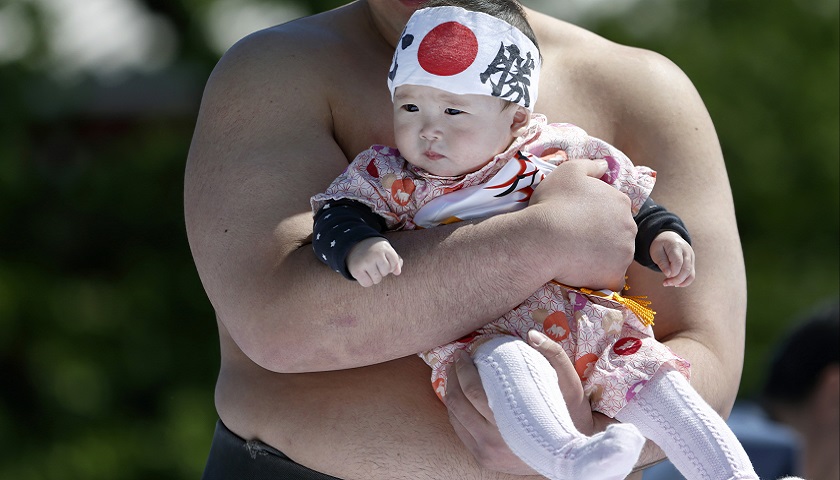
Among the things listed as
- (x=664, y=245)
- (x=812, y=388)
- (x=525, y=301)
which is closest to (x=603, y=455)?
(x=525, y=301)

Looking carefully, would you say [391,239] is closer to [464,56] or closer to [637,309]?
[464,56]

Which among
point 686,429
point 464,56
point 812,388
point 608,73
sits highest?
point 464,56

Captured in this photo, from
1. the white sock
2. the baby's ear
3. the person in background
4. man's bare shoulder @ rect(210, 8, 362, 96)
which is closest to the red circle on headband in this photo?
the baby's ear

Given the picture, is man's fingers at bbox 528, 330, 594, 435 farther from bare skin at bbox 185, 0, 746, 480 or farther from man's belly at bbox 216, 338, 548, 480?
man's belly at bbox 216, 338, 548, 480

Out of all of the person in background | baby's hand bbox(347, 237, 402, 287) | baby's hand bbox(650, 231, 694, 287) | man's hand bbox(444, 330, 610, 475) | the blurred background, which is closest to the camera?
baby's hand bbox(347, 237, 402, 287)

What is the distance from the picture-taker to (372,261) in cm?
188

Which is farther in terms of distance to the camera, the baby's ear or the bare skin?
the baby's ear

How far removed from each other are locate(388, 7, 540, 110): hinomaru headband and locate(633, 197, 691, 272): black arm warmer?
1.04 feet

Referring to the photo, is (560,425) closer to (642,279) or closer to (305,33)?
(642,279)

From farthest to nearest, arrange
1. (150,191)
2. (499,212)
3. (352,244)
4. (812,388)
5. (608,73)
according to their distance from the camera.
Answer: (150,191)
(812,388)
(608,73)
(499,212)
(352,244)

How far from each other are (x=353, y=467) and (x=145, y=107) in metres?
4.56

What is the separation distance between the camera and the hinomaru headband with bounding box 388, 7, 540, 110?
2.02 m

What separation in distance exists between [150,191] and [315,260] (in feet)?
13.2

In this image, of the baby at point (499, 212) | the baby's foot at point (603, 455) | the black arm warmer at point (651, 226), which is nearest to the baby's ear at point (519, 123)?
the baby at point (499, 212)
